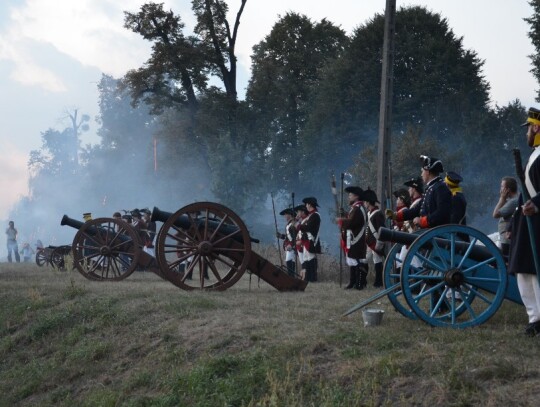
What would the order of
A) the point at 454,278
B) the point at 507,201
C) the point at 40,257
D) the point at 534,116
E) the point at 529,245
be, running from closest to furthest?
1. the point at 529,245
2. the point at 534,116
3. the point at 454,278
4. the point at 507,201
5. the point at 40,257

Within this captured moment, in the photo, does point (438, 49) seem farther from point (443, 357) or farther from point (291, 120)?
point (443, 357)

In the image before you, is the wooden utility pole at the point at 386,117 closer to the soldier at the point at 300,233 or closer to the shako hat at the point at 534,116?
the soldier at the point at 300,233

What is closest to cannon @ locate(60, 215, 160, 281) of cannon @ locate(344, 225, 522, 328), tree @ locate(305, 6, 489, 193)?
cannon @ locate(344, 225, 522, 328)

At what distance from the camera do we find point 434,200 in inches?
303

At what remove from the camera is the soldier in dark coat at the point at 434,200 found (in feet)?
24.9

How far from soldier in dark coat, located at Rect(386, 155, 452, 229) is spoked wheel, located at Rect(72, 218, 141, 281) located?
723 centimetres

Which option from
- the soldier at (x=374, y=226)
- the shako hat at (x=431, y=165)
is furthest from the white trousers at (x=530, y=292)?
Answer: the soldier at (x=374, y=226)

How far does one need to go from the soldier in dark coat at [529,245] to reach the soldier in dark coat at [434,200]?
1.42 m

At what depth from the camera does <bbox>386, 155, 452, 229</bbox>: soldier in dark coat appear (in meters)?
7.58

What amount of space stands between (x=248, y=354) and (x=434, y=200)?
2.63 meters

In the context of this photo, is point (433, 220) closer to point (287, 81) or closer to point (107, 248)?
point (107, 248)

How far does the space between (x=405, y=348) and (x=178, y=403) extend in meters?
1.83

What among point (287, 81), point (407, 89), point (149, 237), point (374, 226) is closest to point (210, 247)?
point (374, 226)

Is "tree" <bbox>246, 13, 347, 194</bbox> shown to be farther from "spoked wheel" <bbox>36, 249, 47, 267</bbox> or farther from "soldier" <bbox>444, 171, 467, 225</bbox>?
"soldier" <bbox>444, 171, 467, 225</bbox>
